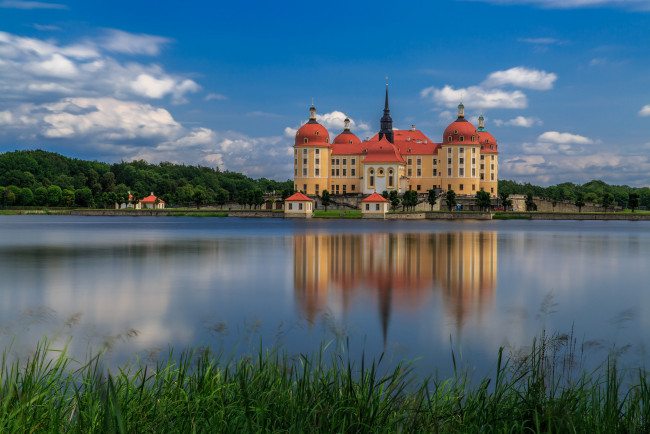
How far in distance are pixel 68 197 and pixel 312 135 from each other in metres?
50.0

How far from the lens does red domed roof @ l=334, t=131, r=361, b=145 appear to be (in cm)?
9625

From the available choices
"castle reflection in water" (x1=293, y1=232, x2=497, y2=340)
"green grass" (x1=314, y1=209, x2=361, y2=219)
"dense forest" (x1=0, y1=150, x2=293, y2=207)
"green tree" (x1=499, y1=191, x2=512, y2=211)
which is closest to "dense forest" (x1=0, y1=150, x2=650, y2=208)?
"dense forest" (x1=0, y1=150, x2=293, y2=207)

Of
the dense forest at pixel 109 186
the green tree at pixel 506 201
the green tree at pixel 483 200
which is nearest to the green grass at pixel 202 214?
the dense forest at pixel 109 186

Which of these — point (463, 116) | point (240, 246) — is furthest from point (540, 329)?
point (463, 116)

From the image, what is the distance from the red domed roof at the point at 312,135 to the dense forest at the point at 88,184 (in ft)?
27.7

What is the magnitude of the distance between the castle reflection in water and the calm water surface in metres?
0.05

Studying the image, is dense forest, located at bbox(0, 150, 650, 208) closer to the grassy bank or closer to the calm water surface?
the calm water surface

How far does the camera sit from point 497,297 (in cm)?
1315

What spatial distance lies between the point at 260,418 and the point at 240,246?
25914mm

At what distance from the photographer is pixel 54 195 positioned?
342ft

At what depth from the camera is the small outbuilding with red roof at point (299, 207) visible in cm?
7488

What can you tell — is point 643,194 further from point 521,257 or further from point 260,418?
point 260,418

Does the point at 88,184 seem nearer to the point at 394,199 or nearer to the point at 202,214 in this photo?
the point at 202,214

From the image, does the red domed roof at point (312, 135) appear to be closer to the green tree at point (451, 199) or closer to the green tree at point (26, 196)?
the green tree at point (451, 199)
